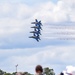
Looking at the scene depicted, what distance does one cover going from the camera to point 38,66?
17594 millimetres

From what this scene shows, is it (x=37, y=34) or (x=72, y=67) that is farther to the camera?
(x=37, y=34)

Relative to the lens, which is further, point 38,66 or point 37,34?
point 37,34

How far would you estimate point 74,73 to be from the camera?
17000 millimetres

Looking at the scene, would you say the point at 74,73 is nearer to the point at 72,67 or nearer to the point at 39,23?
the point at 72,67

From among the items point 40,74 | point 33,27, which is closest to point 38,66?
point 40,74

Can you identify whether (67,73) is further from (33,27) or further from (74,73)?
(33,27)

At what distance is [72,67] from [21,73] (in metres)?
1.63

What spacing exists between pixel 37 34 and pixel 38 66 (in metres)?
71.8

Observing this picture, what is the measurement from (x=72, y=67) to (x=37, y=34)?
7229 cm

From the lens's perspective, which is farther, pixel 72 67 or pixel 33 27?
pixel 33 27

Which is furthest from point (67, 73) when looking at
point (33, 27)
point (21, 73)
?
point (33, 27)

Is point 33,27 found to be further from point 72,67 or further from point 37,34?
point 72,67

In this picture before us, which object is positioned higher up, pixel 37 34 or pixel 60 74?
pixel 37 34

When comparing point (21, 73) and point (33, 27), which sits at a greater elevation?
point (33, 27)
